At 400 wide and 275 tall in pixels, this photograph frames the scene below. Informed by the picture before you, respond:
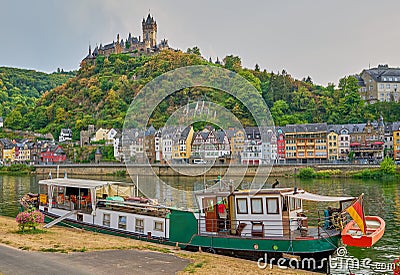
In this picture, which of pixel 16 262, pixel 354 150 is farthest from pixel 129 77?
pixel 16 262

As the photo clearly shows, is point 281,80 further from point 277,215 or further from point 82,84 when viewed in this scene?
point 277,215

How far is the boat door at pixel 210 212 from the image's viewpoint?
1938 centimetres

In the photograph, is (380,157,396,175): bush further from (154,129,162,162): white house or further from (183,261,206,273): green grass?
(183,261,206,273): green grass

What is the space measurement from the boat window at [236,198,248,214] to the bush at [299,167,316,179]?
192 feet

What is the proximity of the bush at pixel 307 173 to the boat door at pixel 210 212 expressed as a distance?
58052 millimetres

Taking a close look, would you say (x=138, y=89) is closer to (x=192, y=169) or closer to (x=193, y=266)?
(x=192, y=169)

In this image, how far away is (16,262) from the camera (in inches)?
603

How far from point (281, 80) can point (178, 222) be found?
393 ft

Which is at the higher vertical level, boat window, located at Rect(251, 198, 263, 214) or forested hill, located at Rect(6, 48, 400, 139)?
forested hill, located at Rect(6, 48, 400, 139)

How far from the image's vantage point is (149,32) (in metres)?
198

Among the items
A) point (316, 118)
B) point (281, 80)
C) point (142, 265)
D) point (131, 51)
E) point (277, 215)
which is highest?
point (131, 51)

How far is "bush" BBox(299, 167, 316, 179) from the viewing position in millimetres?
74919

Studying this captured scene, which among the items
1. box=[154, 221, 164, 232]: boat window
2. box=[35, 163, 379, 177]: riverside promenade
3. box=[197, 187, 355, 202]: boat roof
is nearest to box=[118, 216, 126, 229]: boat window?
box=[154, 221, 164, 232]: boat window
